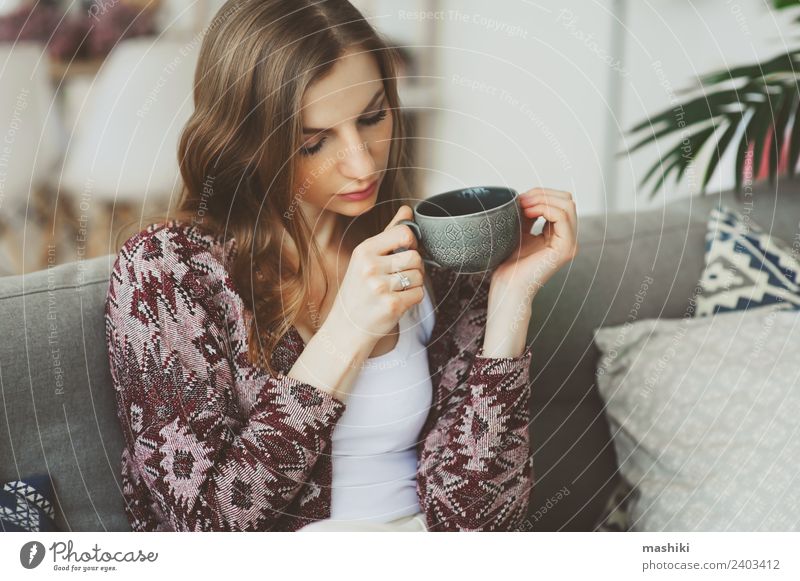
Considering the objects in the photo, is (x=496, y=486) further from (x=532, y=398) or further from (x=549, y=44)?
(x=549, y=44)

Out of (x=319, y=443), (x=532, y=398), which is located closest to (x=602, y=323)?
(x=532, y=398)

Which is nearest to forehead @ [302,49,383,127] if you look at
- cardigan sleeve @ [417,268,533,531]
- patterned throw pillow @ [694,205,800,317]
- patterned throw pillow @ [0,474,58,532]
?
cardigan sleeve @ [417,268,533,531]

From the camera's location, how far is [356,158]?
0.50 metres

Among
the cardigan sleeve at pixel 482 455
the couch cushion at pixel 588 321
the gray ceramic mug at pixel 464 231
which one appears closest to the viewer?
the gray ceramic mug at pixel 464 231

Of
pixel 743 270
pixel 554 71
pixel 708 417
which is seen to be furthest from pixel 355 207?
pixel 743 270

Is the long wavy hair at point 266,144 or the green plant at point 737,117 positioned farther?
the green plant at point 737,117

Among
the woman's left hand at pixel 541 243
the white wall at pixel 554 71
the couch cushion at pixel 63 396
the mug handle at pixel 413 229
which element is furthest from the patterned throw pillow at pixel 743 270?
the couch cushion at pixel 63 396

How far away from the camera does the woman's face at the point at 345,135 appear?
0.48 meters

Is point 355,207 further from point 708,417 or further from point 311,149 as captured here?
point 708,417

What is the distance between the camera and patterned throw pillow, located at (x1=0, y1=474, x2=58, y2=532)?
50 cm

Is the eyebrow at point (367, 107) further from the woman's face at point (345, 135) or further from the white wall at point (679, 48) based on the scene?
the white wall at point (679, 48)

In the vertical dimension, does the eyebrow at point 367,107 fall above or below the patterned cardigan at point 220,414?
above

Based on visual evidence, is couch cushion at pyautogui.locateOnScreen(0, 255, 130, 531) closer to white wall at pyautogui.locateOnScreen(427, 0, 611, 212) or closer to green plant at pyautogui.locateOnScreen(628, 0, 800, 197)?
white wall at pyautogui.locateOnScreen(427, 0, 611, 212)
